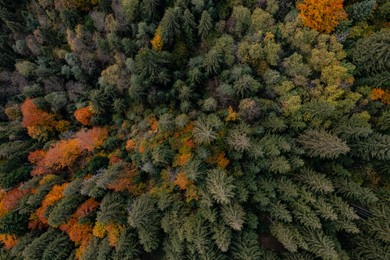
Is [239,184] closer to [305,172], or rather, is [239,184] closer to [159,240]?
[305,172]

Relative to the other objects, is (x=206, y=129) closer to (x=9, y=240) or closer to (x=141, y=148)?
(x=141, y=148)

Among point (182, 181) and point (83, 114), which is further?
point (83, 114)

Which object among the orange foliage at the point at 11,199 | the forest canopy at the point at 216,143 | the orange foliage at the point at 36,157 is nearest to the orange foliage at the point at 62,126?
the forest canopy at the point at 216,143

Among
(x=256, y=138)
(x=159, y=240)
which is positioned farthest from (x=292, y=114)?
(x=159, y=240)

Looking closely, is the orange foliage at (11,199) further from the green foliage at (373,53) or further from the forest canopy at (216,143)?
the green foliage at (373,53)

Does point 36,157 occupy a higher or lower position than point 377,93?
lower

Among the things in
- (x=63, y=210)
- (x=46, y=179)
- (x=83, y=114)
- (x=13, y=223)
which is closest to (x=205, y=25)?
(x=83, y=114)
